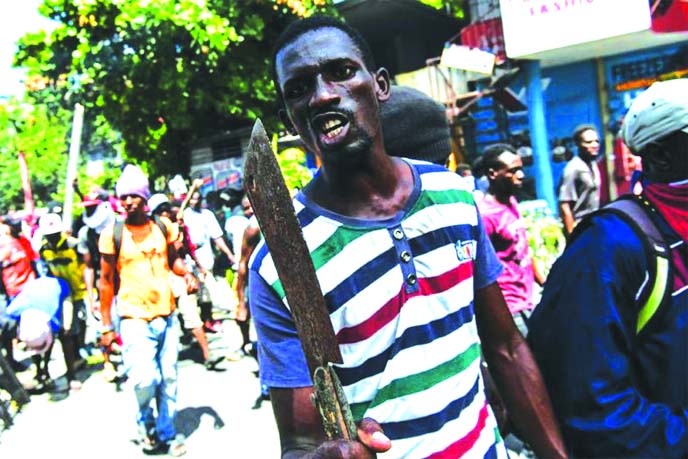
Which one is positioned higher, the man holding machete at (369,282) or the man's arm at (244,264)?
the man holding machete at (369,282)

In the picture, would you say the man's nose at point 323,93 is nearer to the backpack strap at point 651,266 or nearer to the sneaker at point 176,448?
the backpack strap at point 651,266

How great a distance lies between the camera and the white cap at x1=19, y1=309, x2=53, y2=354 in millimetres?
6172

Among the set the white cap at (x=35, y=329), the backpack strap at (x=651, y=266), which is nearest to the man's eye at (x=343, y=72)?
the backpack strap at (x=651, y=266)

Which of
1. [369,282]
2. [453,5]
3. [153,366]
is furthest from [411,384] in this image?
[453,5]

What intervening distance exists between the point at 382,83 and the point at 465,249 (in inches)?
19.6

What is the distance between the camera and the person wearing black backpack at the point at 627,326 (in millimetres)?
1563

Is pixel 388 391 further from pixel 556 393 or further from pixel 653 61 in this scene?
pixel 653 61

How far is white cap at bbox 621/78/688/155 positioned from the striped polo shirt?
624 millimetres

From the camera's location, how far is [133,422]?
5.63 metres

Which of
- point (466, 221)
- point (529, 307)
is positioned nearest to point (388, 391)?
point (466, 221)

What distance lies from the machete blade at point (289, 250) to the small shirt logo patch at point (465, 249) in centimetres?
49

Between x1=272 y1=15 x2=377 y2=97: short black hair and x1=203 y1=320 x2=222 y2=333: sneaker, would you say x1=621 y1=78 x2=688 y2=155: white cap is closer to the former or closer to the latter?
x1=272 y1=15 x2=377 y2=97: short black hair

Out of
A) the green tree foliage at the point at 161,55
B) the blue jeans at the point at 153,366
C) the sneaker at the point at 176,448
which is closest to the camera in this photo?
the blue jeans at the point at 153,366

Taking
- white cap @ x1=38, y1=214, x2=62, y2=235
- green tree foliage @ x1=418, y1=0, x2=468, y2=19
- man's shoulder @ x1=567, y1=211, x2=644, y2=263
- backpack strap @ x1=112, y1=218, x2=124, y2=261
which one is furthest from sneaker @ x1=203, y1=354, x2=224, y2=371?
green tree foliage @ x1=418, y1=0, x2=468, y2=19
